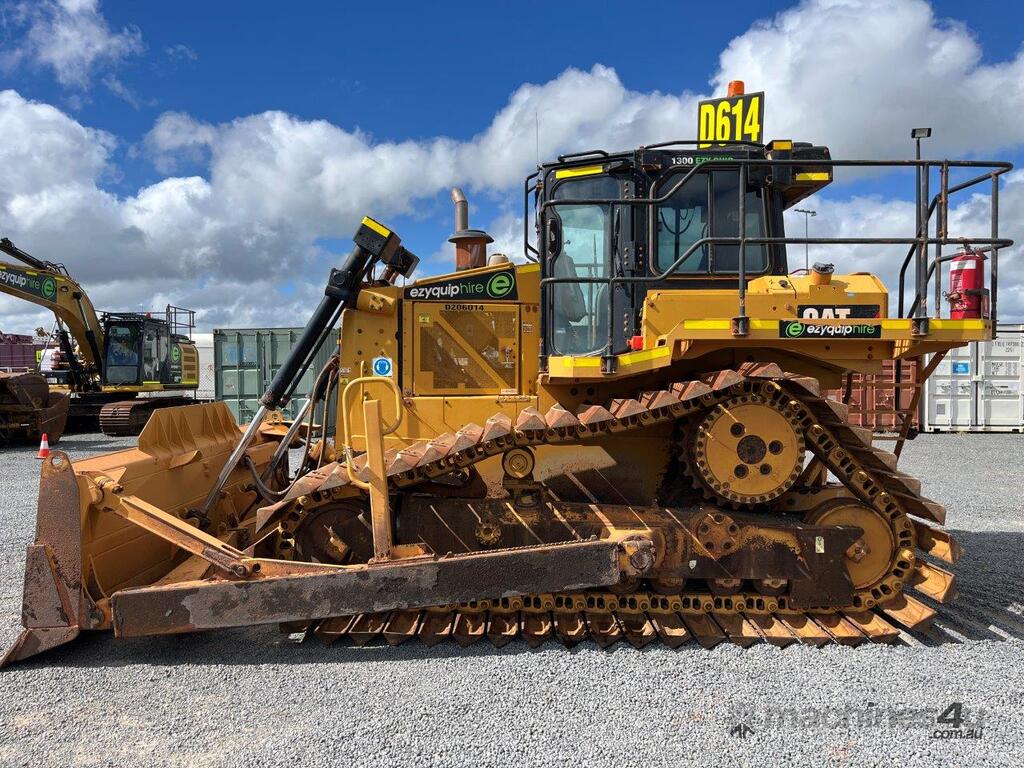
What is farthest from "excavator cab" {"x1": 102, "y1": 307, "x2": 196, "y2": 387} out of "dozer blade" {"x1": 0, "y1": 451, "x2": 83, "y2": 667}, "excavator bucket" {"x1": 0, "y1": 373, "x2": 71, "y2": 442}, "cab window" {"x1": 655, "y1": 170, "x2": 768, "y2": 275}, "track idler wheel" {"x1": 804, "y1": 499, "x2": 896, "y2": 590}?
"track idler wheel" {"x1": 804, "y1": 499, "x2": 896, "y2": 590}

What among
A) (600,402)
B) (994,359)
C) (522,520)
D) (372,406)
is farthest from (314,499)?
(994,359)

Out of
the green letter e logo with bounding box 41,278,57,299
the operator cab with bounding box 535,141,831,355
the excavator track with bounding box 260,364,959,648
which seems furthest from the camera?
the green letter e logo with bounding box 41,278,57,299

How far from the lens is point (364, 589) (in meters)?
3.70

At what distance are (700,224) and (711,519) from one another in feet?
6.86

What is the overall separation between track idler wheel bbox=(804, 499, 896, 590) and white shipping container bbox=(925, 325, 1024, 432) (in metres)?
14.6

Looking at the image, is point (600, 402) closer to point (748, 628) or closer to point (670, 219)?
point (670, 219)

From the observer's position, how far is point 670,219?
4.75 metres

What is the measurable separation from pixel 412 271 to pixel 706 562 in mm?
3044

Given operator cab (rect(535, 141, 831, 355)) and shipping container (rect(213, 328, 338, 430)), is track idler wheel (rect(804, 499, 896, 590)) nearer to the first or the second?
operator cab (rect(535, 141, 831, 355))

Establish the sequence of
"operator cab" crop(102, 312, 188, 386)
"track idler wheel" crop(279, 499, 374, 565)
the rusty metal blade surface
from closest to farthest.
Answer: the rusty metal blade surface < "track idler wheel" crop(279, 499, 374, 565) < "operator cab" crop(102, 312, 188, 386)

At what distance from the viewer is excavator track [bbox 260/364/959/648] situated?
389 cm

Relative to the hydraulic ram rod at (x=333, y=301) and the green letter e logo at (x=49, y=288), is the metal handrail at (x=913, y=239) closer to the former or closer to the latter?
the hydraulic ram rod at (x=333, y=301)

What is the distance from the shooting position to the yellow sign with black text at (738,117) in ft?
19.5

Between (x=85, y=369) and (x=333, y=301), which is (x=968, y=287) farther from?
(x=85, y=369)
